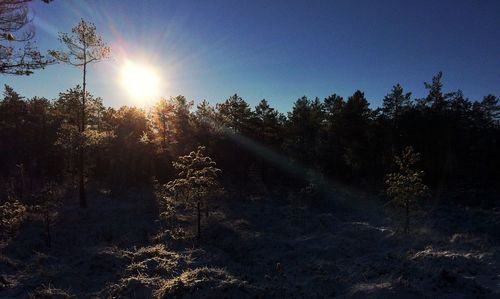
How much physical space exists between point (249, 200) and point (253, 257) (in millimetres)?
15194

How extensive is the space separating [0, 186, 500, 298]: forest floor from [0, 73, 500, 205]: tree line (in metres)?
15.4

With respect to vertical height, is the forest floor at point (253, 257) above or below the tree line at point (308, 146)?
below

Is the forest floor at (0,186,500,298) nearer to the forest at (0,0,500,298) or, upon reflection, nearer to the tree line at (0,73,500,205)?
the forest at (0,0,500,298)

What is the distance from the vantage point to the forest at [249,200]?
12.7m

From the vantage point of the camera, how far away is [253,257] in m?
16.3

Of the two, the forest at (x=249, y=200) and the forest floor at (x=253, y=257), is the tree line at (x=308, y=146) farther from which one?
the forest floor at (x=253, y=257)

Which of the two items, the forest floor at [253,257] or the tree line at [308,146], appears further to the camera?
the tree line at [308,146]

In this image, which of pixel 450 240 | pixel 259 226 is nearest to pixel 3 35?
pixel 259 226

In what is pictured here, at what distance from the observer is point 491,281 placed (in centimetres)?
1106

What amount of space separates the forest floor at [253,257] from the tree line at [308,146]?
50.7 feet

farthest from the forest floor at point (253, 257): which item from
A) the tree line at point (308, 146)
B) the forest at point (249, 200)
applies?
the tree line at point (308, 146)

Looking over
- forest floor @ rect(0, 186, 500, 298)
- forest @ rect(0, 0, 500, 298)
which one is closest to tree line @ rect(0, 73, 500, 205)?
forest @ rect(0, 0, 500, 298)

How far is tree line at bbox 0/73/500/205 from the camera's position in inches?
1609

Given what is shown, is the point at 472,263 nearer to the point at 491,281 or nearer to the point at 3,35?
the point at 491,281
